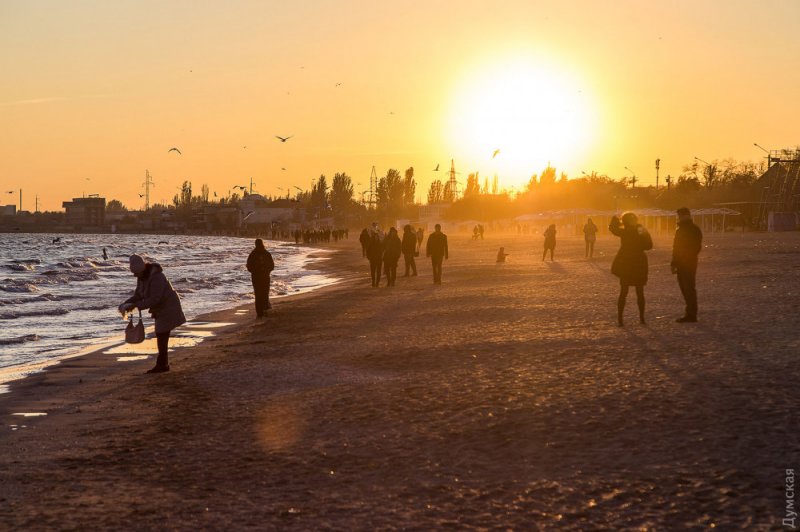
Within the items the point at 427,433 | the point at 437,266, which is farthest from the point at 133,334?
the point at 437,266

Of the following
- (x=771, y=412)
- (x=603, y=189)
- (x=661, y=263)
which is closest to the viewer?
(x=771, y=412)

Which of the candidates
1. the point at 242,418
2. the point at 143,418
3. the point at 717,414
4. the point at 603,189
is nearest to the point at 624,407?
the point at 717,414

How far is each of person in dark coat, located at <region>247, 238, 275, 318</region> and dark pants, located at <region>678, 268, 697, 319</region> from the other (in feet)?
27.9

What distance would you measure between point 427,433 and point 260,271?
1218 centimetres

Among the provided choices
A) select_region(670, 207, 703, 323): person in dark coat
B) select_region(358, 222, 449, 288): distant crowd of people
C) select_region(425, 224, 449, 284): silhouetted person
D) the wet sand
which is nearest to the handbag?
the wet sand

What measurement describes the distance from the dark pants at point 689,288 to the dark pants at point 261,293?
9.07 metres

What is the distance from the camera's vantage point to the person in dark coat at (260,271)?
18.9m

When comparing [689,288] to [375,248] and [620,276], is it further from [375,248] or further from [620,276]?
[375,248]

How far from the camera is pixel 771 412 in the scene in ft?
24.5

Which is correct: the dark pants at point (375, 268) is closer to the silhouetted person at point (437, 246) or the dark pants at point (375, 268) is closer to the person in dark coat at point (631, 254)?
the silhouetted person at point (437, 246)

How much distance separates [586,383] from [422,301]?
40.5 ft

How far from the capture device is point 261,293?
64.2 ft

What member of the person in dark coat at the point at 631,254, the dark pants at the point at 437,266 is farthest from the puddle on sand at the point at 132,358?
the dark pants at the point at 437,266

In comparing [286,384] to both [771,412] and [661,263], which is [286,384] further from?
[661,263]
